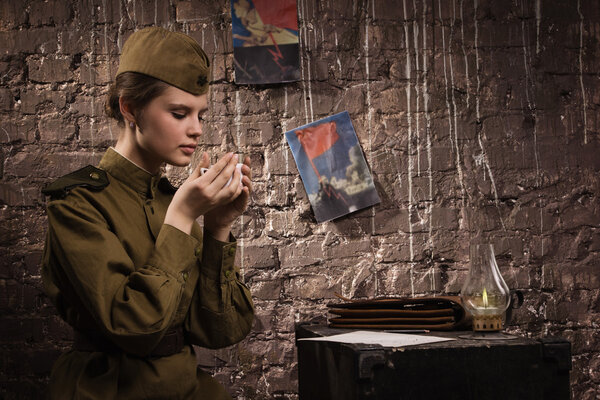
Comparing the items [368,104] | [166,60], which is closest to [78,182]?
[166,60]

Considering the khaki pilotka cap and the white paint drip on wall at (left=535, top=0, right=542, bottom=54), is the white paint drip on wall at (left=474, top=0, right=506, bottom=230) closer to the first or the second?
the white paint drip on wall at (left=535, top=0, right=542, bottom=54)

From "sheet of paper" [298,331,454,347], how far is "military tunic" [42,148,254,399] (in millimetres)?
323

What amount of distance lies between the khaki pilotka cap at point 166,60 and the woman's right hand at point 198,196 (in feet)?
0.80

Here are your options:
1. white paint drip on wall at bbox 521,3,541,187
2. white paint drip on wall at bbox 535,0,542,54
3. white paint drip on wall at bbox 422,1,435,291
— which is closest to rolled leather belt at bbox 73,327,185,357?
white paint drip on wall at bbox 422,1,435,291

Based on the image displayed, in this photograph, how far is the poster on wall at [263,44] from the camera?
252 cm

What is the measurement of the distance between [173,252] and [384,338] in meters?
0.57

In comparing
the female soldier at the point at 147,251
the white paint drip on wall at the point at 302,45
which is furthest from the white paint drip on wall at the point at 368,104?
the female soldier at the point at 147,251

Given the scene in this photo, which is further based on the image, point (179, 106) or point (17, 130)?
point (17, 130)

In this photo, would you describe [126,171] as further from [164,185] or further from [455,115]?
[455,115]

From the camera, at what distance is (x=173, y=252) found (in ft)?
4.82

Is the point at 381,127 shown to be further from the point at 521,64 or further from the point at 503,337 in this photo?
the point at 503,337

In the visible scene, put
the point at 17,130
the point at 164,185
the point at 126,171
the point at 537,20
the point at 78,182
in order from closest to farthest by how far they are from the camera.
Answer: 1. the point at 78,182
2. the point at 126,171
3. the point at 164,185
4. the point at 17,130
5. the point at 537,20

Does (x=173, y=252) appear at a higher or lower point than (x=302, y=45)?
lower

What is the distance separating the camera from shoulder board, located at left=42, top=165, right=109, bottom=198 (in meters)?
1.48
